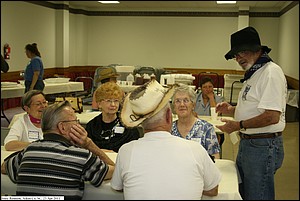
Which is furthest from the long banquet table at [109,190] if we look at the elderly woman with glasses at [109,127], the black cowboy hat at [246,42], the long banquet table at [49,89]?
the long banquet table at [49,89]

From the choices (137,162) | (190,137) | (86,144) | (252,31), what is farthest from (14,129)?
(252,31)

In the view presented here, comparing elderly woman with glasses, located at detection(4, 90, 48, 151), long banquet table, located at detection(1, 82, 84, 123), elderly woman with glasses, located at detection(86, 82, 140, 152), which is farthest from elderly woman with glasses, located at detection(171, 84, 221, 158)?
long banquet table, located at detection(1, 82, 84, 123)

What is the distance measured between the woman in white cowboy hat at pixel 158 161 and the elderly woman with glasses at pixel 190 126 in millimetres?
754

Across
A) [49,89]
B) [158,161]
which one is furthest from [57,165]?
Answer: [49,89]

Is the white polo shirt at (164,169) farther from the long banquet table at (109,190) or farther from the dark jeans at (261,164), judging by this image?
the dark jeans at (261,164)

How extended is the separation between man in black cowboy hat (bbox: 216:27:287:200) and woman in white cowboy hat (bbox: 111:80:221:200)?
0.49 meters

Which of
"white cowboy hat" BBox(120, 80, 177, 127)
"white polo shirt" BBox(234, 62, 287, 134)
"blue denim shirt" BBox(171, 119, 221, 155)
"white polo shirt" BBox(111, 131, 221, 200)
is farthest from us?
"blue denim shirt" BBox(171, 119, 221, 155)

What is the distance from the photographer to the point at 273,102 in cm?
165

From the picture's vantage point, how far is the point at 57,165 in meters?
1.30

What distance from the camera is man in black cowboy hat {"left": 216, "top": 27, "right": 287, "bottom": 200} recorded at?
166 centimetres

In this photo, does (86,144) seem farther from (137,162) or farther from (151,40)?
(151,40)

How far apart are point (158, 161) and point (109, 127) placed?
3.73 ft

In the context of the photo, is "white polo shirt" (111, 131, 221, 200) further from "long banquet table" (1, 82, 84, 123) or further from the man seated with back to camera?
"long banquet table" (1, 82, 84, 123)

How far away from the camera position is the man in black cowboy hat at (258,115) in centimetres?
166
